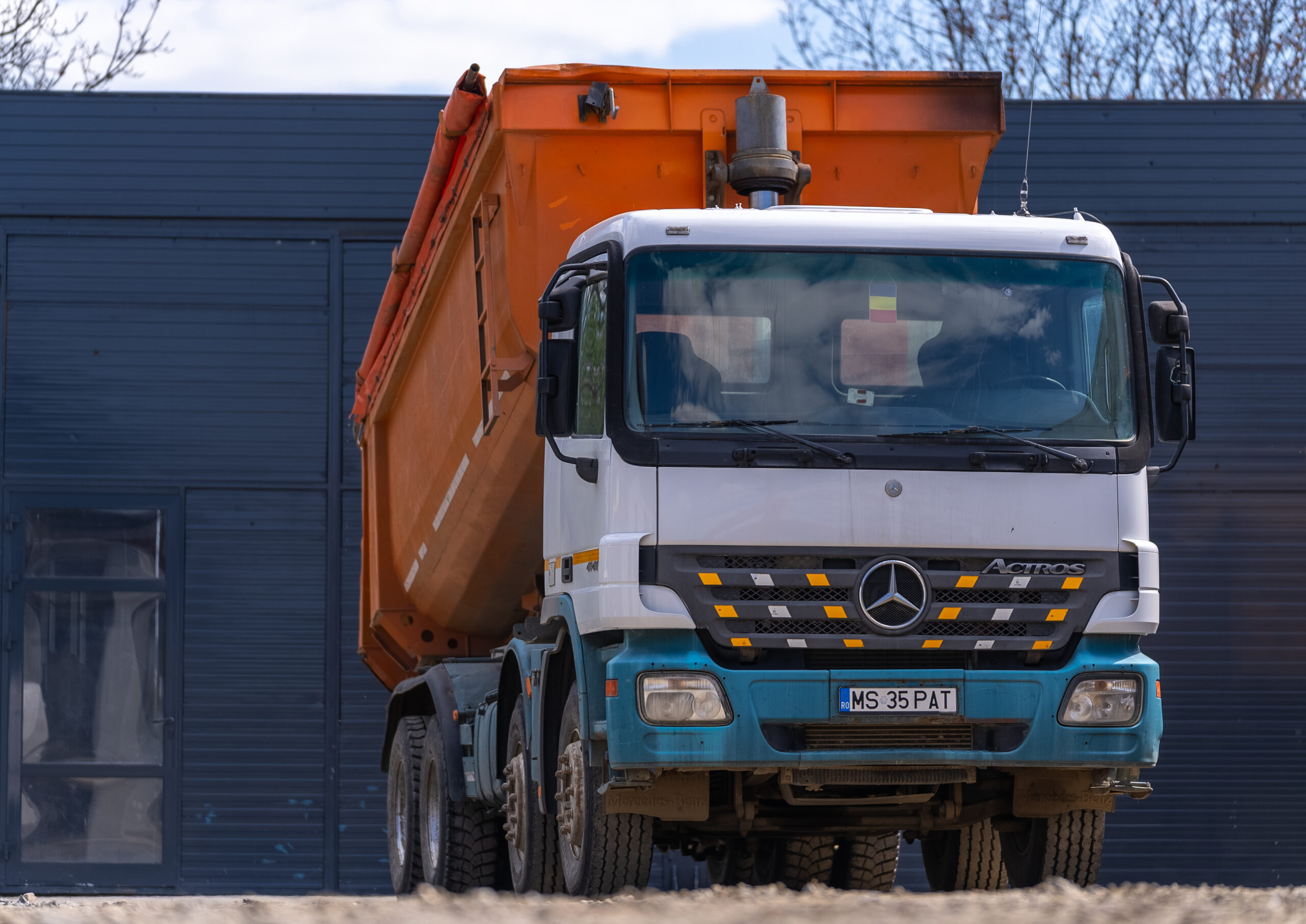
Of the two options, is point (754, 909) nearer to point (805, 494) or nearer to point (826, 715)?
point (826, 715)

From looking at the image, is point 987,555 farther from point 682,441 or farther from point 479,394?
point 479,394

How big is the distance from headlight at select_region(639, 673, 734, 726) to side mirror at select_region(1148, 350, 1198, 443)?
1975mm

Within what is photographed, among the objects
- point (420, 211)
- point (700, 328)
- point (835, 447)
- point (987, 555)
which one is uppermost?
point (420, 211)

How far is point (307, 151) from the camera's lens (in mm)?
14031

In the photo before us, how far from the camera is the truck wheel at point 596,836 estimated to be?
6309 mm

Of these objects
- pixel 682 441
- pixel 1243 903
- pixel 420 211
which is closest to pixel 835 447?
pixel 682 441

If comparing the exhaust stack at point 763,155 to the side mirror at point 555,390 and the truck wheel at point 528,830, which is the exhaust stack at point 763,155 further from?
the truck wheel at point 528,830

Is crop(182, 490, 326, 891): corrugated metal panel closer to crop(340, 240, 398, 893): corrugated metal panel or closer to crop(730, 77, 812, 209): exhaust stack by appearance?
crop(340, 240, 398, 893): corrugated metal panel

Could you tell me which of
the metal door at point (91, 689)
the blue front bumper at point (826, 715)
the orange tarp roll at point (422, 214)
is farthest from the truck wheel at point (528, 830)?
the metal door at point (91, 689)

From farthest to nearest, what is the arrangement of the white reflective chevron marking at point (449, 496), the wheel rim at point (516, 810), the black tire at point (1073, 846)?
the white reflective chevron marking at point (449, 496) → the wheel rim at point (516, 810) → the black tire at point (1073, 846)

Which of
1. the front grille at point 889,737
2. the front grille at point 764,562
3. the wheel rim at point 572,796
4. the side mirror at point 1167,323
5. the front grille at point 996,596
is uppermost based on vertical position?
the side mirror at point 1167,323

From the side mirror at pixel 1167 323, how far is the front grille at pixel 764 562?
160 centimetres

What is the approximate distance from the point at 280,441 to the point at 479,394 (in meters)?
6.61

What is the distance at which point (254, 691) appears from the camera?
44.9ft
